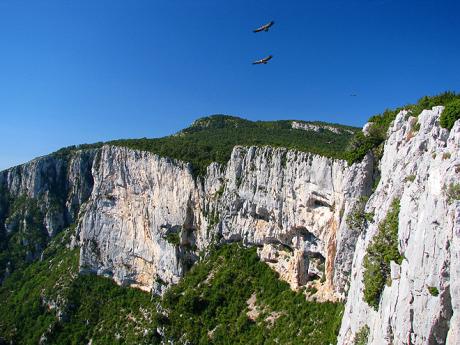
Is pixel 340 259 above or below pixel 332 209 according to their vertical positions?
below

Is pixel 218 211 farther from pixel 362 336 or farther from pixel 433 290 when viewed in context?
pixel 433 290

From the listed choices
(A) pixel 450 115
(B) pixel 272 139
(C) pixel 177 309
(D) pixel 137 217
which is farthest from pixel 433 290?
(D) pixel 137 217

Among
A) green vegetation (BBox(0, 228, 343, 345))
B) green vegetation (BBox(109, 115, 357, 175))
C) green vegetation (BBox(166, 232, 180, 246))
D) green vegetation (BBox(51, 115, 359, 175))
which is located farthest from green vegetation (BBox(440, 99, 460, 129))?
green vegetation (BBox(166, 232, 180, 246))

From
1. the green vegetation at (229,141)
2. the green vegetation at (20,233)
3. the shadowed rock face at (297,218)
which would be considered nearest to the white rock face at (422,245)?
the shadowed rock face at (297,218)

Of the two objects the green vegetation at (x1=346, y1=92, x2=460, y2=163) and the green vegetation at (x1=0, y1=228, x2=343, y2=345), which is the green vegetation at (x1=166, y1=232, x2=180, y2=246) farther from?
the green vegetation at (x1=346, y1=92, x2=460, y2=163)

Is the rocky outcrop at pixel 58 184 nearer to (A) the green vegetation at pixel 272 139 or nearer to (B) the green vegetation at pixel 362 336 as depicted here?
(A) the green vegetation at pixel 272 139

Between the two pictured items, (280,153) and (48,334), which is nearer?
(280,153)

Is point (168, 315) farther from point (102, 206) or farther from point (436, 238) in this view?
point (436, 238)

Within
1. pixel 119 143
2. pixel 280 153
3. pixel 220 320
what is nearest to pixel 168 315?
pixel 220 320
